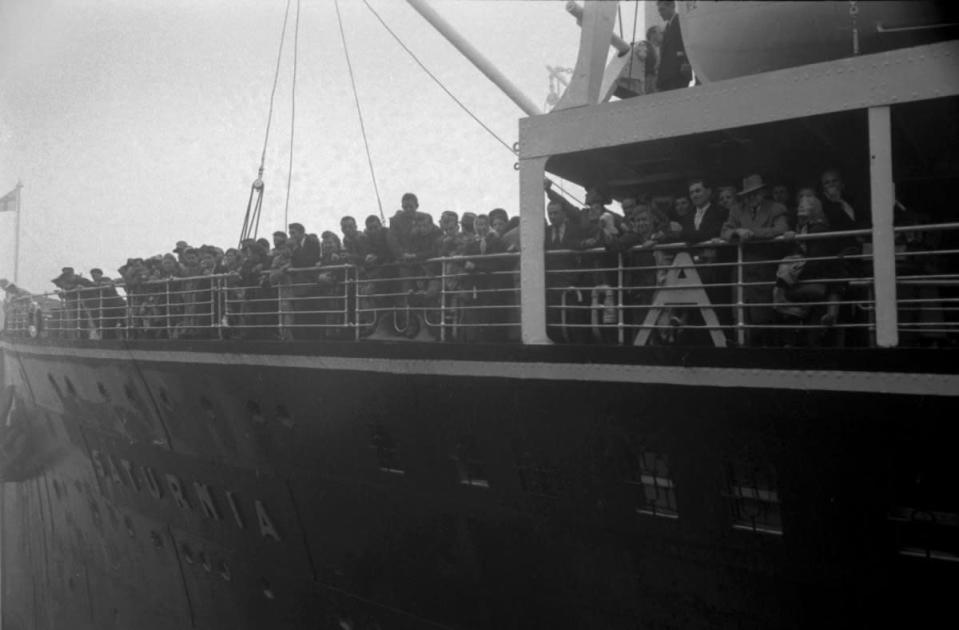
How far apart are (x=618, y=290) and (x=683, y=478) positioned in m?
1.47

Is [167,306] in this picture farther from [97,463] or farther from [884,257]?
[884,257]

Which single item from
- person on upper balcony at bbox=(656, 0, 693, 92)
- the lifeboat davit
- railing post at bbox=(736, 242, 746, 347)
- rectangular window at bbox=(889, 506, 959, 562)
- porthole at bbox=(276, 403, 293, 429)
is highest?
person on upper balcony at bbox=(656, 0, 693, 92)

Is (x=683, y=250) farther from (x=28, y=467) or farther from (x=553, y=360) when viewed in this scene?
(x=28, y=467)

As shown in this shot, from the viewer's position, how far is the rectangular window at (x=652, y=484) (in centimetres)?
631

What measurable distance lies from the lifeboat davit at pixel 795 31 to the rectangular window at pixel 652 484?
9.33ft

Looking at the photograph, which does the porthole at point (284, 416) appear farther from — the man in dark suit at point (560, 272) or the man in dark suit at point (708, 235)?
the man in dark suit at point (708, 235)

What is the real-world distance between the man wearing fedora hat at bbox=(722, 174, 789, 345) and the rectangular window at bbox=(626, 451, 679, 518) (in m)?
1.18

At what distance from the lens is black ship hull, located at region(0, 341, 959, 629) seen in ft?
17.7

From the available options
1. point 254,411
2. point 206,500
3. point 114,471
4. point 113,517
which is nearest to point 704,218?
point 254,411

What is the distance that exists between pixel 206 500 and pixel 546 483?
19.4ft

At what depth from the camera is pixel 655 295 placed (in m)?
6.50

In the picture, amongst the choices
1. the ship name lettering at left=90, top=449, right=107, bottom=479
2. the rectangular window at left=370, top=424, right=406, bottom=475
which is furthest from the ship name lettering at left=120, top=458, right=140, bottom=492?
the rectangular window at left=370, top=424, right=406, bottom=475

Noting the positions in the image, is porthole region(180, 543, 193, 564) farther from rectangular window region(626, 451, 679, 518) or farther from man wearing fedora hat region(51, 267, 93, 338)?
rectangular window region(626, 451, 679, 518)

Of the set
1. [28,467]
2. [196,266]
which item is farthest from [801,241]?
[28,467]
